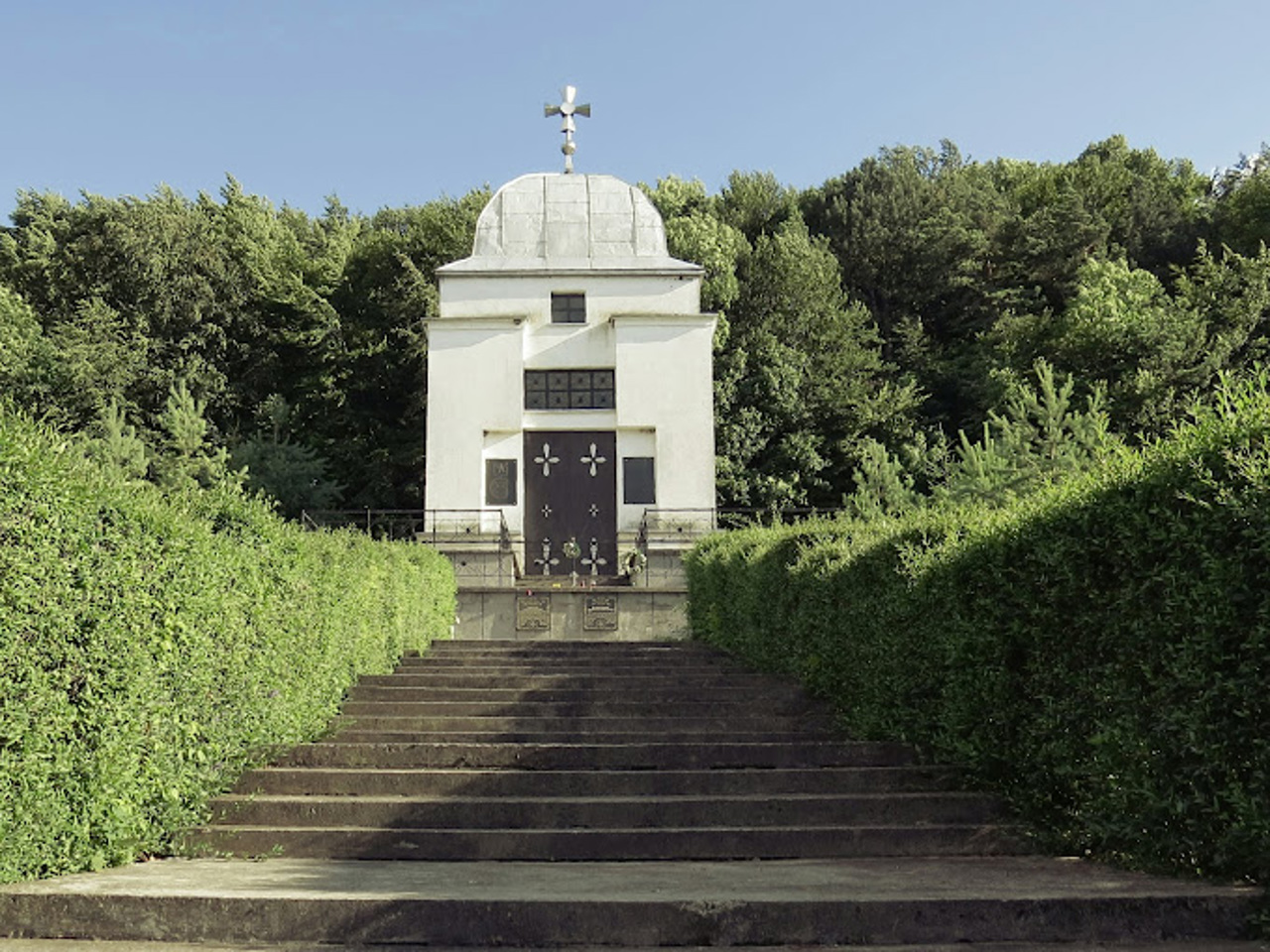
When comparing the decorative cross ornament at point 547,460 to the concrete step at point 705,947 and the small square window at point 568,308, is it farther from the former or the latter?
the concrete step at point 705,947

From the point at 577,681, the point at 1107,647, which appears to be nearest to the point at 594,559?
the point at 577,681

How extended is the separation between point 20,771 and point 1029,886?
5.07m

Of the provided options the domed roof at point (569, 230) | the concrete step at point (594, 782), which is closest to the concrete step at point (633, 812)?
the concrete step at point (594, 782)

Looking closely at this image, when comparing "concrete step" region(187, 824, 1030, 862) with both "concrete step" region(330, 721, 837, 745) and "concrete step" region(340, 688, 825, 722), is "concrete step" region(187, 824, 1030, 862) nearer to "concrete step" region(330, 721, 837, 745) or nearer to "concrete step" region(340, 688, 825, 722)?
"concrete step" region(330, 721, 837, 745)

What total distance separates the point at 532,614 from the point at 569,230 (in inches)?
442

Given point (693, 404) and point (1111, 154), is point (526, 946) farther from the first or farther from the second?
point (1111, 154)

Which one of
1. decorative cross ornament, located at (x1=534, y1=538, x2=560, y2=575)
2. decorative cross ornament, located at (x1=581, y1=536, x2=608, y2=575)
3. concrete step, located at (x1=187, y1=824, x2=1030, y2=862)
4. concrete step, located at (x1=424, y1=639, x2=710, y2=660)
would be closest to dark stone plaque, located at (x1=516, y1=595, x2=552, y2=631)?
decorative cross ornament, located at (x1=534, y1=538, x2=560, y2=575)

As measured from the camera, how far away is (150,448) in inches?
1254

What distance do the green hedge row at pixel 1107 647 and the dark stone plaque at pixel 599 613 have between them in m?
12.2

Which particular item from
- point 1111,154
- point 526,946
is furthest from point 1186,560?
point 1111,154

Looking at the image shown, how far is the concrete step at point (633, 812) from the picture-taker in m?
7.66

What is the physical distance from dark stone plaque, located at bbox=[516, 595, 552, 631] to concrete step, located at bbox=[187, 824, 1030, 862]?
1534 centimetres

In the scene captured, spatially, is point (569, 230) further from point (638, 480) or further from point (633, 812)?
point (633, 812)

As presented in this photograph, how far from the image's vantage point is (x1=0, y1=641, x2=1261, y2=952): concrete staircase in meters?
5.30
